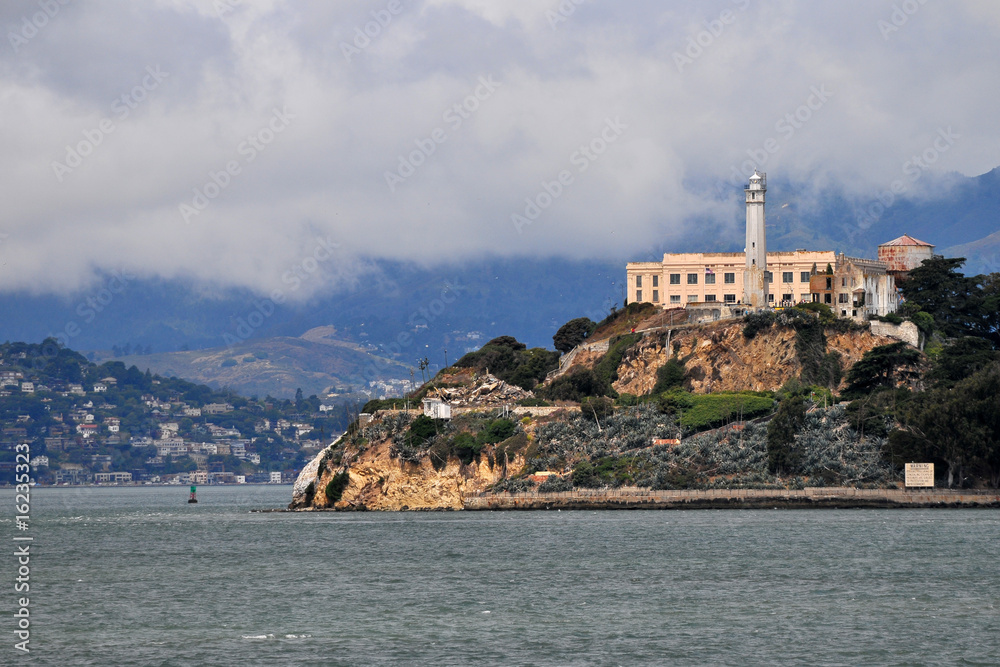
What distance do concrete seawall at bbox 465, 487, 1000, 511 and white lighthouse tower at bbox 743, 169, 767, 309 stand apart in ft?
100

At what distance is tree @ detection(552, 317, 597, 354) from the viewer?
496 ft

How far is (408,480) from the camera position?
114 meters

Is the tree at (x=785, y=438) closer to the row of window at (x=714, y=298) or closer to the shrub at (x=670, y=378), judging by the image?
the shrub at (x=670, y=378)

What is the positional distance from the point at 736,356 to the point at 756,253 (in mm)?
13030

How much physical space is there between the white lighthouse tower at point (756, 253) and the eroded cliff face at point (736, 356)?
7.83 meters

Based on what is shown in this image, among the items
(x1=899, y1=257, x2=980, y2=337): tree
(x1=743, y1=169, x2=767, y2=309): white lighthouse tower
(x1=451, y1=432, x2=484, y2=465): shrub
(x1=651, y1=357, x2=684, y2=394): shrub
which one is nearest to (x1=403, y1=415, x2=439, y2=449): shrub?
(x1=451, y1=432, x2=484, y2=465): shrub

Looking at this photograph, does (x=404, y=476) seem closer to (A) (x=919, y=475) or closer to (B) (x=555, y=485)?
(B) (x=555, y=485)

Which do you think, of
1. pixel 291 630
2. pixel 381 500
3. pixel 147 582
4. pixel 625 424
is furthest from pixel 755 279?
pixel 291 630

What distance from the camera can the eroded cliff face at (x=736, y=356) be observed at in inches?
4705

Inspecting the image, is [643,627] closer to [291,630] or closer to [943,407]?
[291,630]

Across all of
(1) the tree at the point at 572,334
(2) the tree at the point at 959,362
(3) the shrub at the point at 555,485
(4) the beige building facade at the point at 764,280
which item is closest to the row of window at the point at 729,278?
(4) the beige building facade at the point at 764,280

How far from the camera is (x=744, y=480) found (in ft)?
342

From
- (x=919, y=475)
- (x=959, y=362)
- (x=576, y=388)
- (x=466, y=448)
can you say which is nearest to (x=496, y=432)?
(x=466, y=448)

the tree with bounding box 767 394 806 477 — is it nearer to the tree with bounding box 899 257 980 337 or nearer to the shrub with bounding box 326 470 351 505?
the tree with bounding box 899 257 980 337
